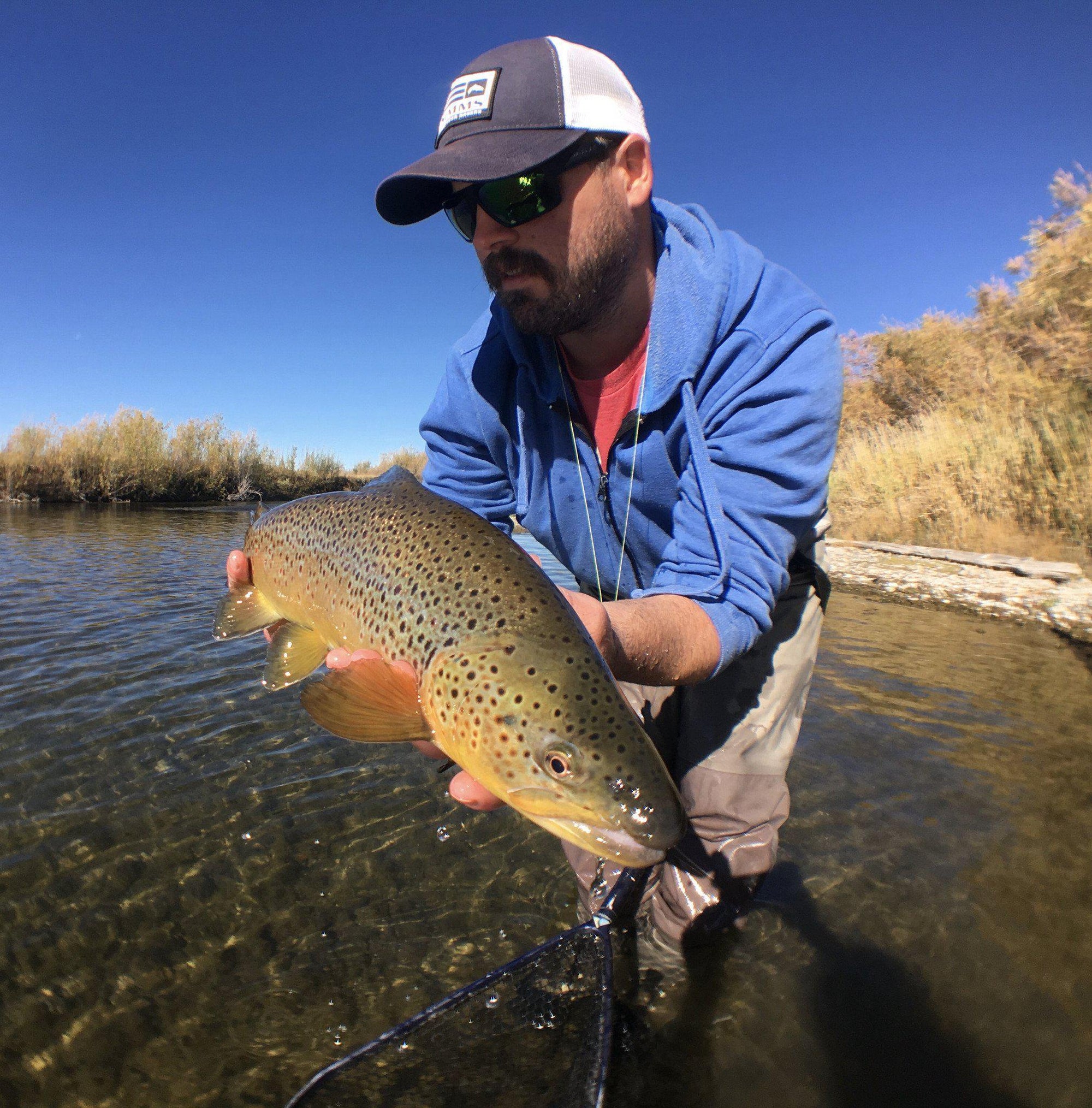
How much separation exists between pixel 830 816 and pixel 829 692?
7.47 ft

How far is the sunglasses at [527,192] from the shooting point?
2.40 m


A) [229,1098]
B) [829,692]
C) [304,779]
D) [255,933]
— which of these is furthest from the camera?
[829,692]

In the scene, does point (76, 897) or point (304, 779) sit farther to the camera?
point (304, 779)

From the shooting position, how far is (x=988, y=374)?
46.5ft

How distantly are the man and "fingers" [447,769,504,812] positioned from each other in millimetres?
524

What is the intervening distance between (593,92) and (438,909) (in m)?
3.49

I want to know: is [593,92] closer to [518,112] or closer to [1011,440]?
[518,112]

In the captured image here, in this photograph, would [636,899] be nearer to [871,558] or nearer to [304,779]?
[304,779]

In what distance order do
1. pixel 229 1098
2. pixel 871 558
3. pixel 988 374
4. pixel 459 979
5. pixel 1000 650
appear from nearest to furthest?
1. pixel 229 1098
2. pixel 459 979
3. pixel 1000 650
4. pixel 871 558
5. pixel 988 374

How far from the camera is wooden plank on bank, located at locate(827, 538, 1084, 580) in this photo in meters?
8.95

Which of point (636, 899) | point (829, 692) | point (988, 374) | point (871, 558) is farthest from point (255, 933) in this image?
point (988, 374)

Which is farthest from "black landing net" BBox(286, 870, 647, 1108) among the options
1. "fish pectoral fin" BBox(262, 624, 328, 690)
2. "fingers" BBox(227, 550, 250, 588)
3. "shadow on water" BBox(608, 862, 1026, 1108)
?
"fingers" BBox(227, 550, 250, 588)

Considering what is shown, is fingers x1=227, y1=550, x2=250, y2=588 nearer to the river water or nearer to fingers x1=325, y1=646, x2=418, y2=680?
fingers x1=325, y1=646, x2=418, y2=680

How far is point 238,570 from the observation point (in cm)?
336
